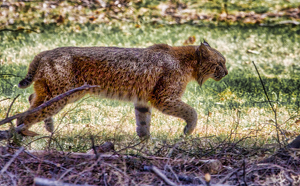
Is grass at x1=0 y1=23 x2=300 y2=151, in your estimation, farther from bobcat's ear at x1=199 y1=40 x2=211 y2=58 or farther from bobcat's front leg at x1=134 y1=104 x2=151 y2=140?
bobcat's ear at x1=199 y1=40 x2=211 y2=58

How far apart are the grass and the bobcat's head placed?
1.75 ft

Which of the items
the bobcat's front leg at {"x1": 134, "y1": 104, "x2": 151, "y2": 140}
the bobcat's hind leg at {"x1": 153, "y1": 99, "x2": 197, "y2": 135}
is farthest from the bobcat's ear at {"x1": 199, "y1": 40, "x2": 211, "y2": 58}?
the bobcat's front leg at {"x1": 134, "y1": 104, "x2": 151, "y2": 140}

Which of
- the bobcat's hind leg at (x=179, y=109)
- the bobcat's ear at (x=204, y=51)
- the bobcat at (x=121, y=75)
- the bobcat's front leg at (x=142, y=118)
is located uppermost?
the bobcat's ear at (x=204, y=51)

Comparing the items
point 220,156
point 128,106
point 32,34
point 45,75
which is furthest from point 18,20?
point 220,156

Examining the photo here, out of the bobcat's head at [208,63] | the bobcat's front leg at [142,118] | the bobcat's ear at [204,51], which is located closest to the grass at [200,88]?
the bobcat's front leg at [142,118]

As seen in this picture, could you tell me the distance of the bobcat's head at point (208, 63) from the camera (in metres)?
4.49

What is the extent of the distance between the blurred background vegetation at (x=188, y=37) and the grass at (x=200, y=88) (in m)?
0.02

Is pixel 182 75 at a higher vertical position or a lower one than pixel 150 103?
higher

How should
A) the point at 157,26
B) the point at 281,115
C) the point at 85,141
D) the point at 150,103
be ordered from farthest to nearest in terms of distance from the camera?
the point at 157,26 → the point at 281,115 → the point at 150,103 → the point at 85,141

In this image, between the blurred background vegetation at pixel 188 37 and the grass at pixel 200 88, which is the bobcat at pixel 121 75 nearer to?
the grass at pixel 200 88

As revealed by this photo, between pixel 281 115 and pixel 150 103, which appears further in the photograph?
pixel 281 115

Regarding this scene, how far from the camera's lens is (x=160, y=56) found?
4.38 metres

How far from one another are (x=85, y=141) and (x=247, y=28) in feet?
23.0

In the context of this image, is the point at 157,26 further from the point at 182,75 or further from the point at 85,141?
the point at 85,141
